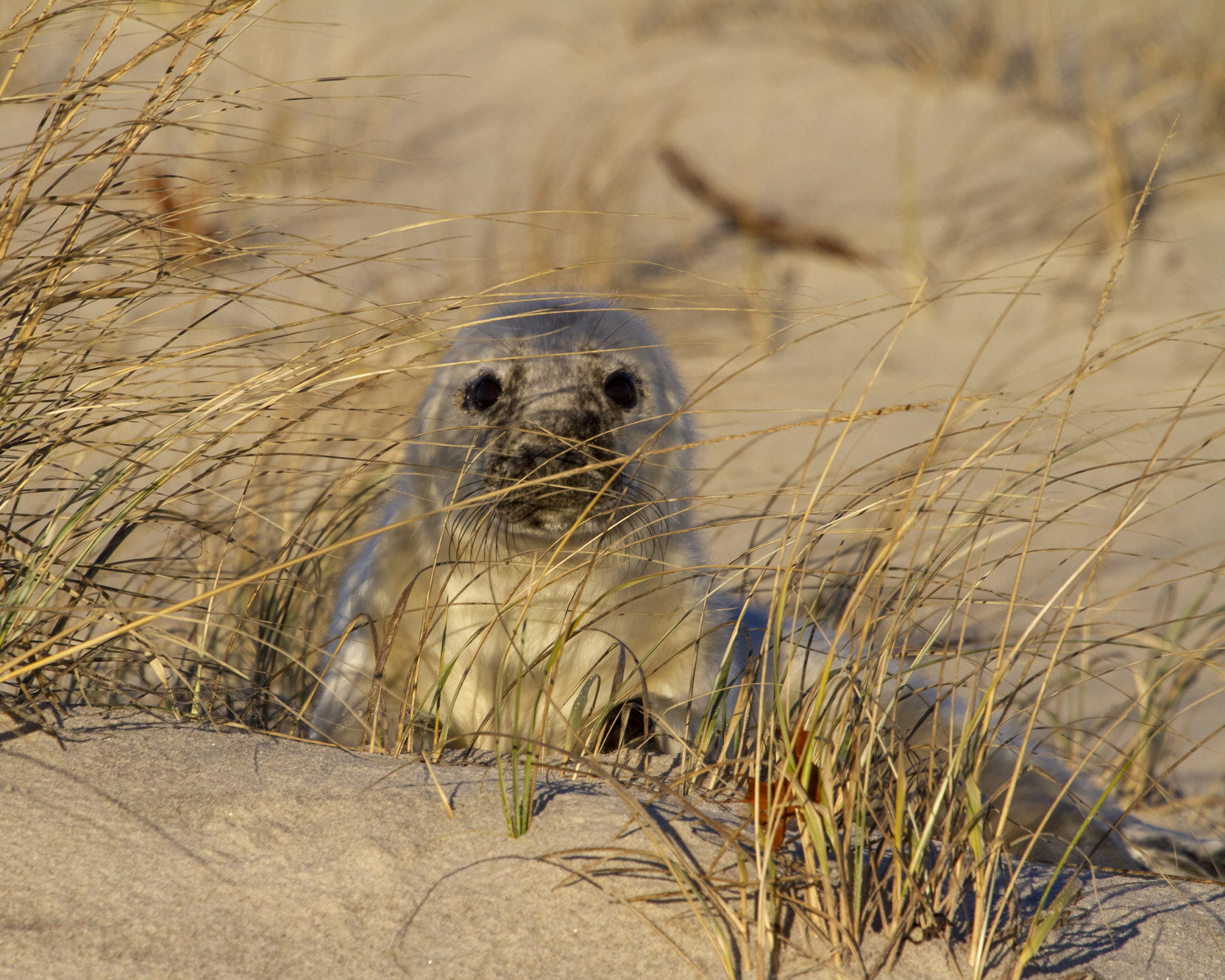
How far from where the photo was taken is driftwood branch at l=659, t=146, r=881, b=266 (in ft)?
26.8

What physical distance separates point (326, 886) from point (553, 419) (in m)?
1.41

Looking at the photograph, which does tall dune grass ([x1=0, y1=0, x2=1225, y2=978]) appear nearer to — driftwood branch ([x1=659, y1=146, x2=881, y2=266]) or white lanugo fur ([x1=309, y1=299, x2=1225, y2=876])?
white lanugo fur ([x1=309, y1=299, x2=1225, y2=876])

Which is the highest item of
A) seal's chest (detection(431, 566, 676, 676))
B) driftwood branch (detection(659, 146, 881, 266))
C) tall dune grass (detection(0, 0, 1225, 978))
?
driftwood branch (detection(659, 146, 881, 266))

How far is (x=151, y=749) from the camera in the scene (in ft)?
6.28

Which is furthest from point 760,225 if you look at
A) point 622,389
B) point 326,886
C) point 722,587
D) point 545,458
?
point 326,886

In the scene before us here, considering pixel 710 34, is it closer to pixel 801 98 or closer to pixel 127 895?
pixel 801 98

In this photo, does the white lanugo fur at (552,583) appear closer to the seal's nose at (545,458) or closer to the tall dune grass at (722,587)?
the seal's nose at (545,458)

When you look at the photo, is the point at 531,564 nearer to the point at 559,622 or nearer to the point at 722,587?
the point at 559,622

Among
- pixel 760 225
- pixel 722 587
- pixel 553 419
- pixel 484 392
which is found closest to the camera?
pixel 722 587

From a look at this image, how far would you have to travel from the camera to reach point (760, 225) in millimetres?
8273

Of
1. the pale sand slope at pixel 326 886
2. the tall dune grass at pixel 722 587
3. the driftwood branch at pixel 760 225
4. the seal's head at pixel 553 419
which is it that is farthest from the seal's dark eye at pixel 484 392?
the driftwood branch at pixel 760 225

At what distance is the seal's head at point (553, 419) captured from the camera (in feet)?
8.61

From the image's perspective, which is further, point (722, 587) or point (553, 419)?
point (553, 419)

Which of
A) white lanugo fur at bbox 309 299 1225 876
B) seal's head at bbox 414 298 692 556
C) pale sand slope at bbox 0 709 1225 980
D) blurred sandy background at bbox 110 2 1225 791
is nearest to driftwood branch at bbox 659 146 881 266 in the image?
blurred sandy background at bbox 110 2 1225 791
